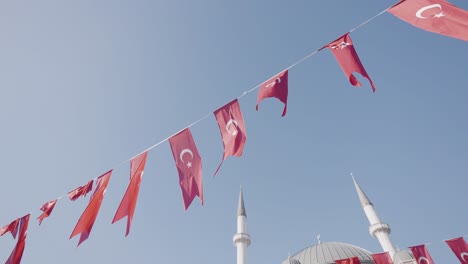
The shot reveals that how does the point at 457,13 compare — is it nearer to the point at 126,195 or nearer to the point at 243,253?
the point at 126,195

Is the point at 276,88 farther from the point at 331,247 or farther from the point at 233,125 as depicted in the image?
the point at 331,247

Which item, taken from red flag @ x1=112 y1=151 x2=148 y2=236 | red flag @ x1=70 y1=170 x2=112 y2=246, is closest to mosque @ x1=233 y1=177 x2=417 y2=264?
red flag @ x1=70 y1=170 x2=112 y2=246

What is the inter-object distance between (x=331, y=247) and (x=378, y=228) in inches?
216

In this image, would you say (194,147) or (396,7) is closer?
(396,7)

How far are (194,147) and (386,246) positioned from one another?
3228cm

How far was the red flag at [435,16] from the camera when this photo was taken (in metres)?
4.75

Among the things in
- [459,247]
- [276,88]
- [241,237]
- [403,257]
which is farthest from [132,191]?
[403,257]

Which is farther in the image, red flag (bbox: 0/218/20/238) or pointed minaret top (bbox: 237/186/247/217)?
pointed minaret top (bbox: 237/186/247/217)

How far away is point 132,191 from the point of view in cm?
695

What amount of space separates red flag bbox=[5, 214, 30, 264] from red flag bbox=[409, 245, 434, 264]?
14.3 metres

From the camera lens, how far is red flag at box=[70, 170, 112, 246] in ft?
23.3

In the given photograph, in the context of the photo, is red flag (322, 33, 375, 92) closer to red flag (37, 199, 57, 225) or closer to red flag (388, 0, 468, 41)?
red flag (388, 0, 468, 41)

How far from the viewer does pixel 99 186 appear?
25.2ft

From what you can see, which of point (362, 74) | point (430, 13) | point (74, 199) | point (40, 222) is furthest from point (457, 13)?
point (40, 222)
